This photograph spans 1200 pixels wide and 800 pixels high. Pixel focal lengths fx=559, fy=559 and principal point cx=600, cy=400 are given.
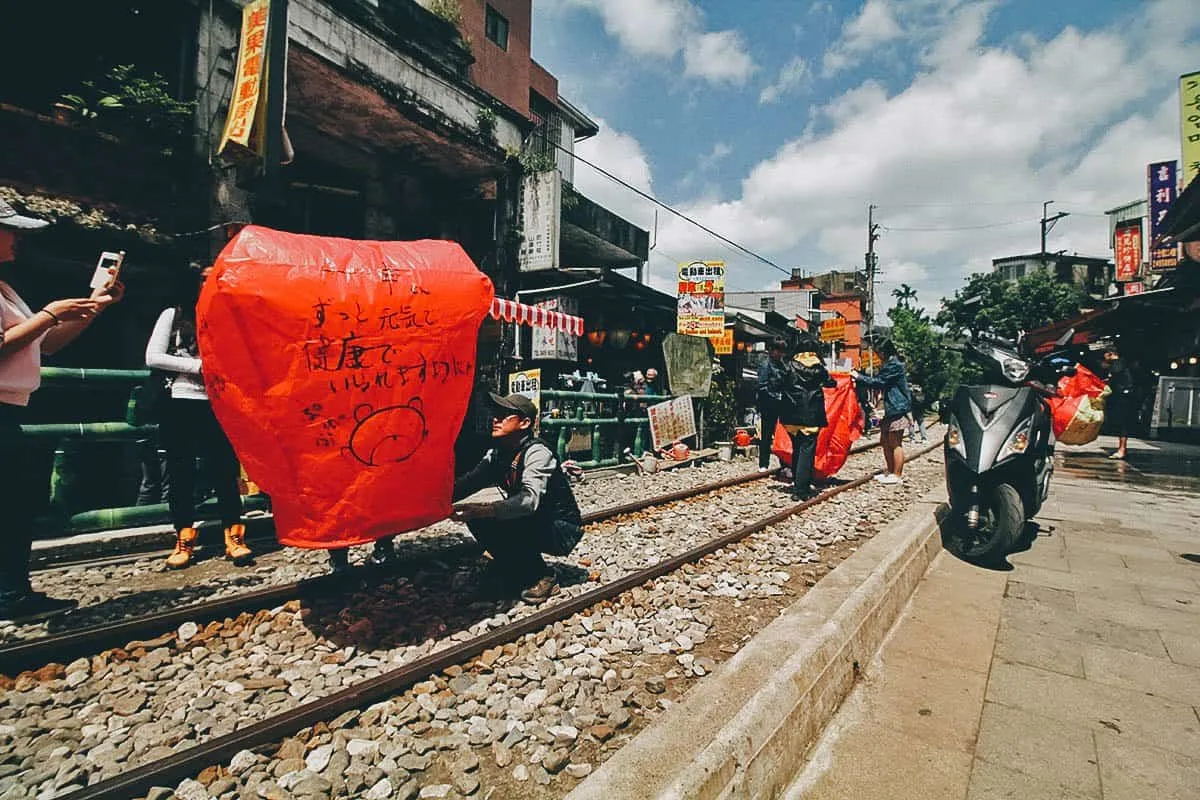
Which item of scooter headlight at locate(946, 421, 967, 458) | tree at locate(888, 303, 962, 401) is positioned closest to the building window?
scooter headlight at locate(946, 421, 967, 458)

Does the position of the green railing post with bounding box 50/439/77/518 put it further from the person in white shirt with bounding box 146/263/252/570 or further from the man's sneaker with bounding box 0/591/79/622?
the man's sneaker with bounding box 0/591/79/622

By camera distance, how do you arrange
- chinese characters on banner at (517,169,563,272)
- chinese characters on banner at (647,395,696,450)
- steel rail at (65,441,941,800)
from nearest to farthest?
steel rail at (65,441,941,800)
chinese characters on banner at (647,395,696,450)
chinese characters on banner at (517,169,563,272)

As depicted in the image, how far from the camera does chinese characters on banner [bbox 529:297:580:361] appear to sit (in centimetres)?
1343

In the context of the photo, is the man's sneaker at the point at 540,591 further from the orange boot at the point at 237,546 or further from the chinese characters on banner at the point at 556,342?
the chinese characters on banner at the point at 556,342

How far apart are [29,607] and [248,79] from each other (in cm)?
730

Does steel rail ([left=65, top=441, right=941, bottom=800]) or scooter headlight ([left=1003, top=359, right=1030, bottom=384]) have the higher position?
scooter headlight ([left=1003, top=359, right=1030, bottom=384])

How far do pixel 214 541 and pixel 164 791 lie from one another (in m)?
3.12

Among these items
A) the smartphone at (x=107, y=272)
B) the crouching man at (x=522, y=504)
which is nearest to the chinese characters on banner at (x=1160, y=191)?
the crouching man at (x=522, y=504)

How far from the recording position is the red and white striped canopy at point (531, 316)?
994 centimetres

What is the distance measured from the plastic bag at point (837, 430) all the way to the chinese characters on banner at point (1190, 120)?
37.3 feet

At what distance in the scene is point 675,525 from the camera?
576cm

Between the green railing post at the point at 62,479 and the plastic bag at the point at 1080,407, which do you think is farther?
the plastic bag at the point at 1080,407

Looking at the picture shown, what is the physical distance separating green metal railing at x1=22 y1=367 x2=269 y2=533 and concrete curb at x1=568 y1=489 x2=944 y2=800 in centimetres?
440

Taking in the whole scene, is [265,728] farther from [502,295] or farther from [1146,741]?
[502,295]
